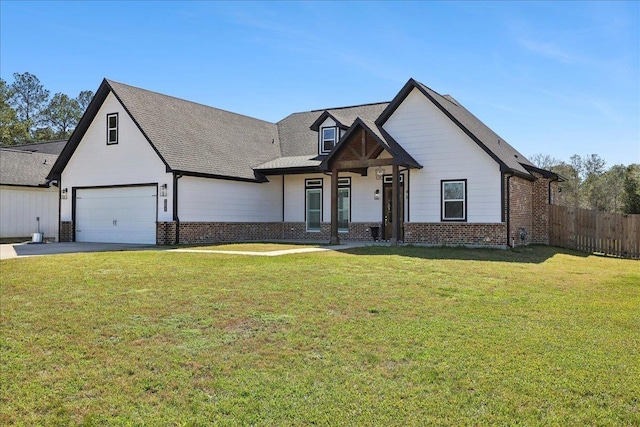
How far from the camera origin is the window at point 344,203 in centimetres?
2317

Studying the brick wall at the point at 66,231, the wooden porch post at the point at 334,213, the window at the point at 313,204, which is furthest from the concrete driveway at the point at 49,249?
the window at the point at 313,204

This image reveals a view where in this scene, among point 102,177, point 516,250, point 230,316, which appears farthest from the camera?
point 102,177

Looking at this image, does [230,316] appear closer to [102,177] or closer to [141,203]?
[141,203]

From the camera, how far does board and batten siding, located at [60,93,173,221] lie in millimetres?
20891

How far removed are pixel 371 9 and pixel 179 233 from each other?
10.9 metres

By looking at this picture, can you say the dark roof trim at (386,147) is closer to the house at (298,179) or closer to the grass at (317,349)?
the house at (298,179)

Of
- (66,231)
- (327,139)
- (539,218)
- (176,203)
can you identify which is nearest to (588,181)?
(539,218)

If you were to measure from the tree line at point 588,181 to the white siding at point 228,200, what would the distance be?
34.5 m

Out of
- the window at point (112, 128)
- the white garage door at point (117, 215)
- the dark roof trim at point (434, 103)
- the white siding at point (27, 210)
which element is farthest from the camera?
the white siding at point (27, 210)

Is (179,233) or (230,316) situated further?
(179,233)

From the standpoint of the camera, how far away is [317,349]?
6.27m

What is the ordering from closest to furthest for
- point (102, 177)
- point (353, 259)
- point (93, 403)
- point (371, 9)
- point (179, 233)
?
point (93, 403), point (353, 259), point (371, 9), point (179, 233), point (102, 177)

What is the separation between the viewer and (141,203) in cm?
2152

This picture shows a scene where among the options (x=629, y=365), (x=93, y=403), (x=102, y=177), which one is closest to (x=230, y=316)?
(x=93, y=403)
